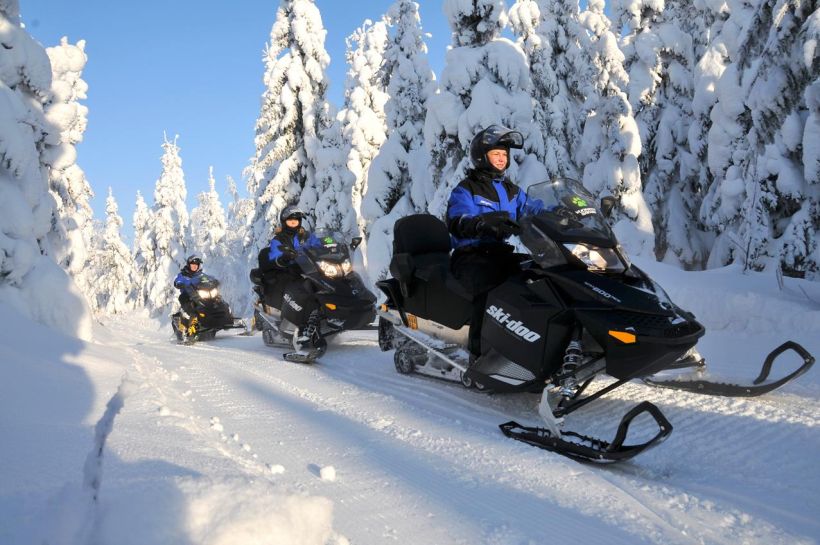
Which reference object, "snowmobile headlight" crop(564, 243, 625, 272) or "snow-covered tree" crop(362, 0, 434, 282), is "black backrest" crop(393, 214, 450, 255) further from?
"snow-covered tree" crop(362, 0, 434, 282)

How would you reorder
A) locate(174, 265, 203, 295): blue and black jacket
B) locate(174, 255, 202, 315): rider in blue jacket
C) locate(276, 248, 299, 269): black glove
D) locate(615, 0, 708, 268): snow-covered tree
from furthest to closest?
locate(615, 0, 708, 268): snow-covered tree → locate(174, 265, 203, 295): blue and black jacket → locate(174, 255, 202, 315): rider in blue jacket → locate(276, 248, 299, 269): black glove

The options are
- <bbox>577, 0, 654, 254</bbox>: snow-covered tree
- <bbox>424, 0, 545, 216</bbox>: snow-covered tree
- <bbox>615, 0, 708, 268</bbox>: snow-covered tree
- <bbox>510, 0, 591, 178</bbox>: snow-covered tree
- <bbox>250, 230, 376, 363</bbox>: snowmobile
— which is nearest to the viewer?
<bbox>250, 230, 376, 363</bbox>: snowmobile

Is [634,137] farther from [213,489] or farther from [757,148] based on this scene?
[213,489]

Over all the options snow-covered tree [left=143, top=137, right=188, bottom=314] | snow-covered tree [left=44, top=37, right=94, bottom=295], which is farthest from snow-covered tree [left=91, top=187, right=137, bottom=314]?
snow-covered tree [left=44, top=37, right=94, bottom=295]

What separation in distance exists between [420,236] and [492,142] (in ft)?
3.83

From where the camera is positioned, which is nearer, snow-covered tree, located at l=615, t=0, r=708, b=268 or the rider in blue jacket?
the rider in blue jacket

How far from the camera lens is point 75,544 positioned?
1.65 m

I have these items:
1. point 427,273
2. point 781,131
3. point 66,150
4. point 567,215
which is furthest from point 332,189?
point 567,215

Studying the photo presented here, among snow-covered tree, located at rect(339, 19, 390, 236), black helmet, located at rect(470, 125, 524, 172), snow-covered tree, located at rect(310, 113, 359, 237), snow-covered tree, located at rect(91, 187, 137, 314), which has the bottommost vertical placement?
snow-covered tree, located at rect(91, 187, 137, 314)

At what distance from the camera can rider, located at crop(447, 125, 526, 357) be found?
4.30 meters

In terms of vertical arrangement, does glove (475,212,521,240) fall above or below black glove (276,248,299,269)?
above

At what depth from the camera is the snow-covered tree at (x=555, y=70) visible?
17.2 m

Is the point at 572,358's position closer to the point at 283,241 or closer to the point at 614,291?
the point at 614,291

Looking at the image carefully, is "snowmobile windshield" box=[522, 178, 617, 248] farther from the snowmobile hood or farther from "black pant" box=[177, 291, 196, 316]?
"black pant" box=[177, 291, 196, 316]
